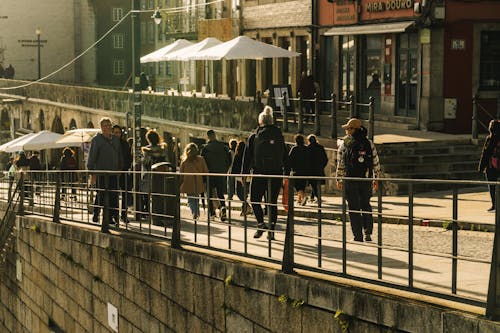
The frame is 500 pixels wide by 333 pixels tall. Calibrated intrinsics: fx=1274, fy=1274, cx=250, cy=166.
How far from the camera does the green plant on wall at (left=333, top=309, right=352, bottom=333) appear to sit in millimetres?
10156

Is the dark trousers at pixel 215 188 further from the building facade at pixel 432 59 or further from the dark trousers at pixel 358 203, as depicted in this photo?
the building facade at pixel 432 59

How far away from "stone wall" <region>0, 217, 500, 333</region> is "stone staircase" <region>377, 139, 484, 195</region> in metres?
7.77

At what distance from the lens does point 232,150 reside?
25.2m

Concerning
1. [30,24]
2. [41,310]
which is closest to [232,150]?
[41,310]

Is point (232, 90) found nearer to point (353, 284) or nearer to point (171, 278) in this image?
point (171, 278)

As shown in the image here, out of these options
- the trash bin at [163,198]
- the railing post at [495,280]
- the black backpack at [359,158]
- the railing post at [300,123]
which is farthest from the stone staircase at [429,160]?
the railing post at [495,280]

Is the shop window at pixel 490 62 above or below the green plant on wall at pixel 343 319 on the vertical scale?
above

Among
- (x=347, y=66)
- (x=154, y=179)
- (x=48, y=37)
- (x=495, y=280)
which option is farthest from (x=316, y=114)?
(x=48, y=37)

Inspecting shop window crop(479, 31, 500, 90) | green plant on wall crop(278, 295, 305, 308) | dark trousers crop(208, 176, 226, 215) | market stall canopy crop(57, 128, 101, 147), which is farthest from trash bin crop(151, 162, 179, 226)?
market stall canopy crop(57, 128, 101, 147)

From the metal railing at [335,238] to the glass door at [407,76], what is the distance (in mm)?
17303

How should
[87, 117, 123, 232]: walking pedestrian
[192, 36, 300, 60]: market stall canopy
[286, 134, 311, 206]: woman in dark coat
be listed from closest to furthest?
1. [87, 117, 123, 232]: walking pedestrian
2. [286, 134, 311, 206]: woman in dark coat
3. [192, 36, 300, 60]: market stall canopy

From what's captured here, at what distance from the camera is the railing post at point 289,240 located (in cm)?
1172

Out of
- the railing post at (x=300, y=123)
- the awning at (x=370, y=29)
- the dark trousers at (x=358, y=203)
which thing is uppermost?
the awning at (x=370, y=29)

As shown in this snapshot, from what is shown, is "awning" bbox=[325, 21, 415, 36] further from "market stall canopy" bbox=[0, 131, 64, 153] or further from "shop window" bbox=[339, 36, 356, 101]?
"market stall canopy" bbox=[0, 131, 64, 153]
